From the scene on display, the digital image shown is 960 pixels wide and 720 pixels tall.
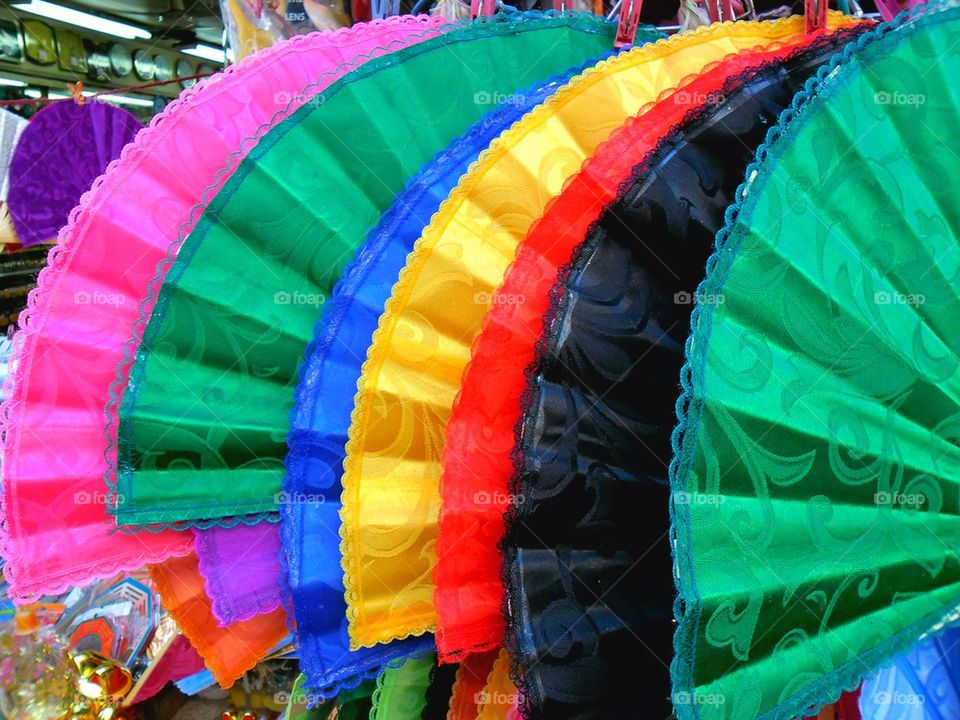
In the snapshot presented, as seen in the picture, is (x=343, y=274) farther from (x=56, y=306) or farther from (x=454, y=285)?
(x=56, y=306)

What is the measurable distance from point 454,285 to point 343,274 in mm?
160

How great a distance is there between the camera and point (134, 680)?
1.60m

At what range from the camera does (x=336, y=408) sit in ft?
2.63

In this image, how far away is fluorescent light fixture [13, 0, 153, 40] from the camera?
7.24 ft

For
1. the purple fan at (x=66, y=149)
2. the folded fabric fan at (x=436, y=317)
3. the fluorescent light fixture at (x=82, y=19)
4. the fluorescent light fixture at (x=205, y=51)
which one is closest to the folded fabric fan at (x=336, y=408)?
the folded fabric fan at (x=436, y=317)

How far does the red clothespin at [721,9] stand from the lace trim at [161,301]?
1.00 feet

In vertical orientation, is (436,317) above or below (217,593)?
above

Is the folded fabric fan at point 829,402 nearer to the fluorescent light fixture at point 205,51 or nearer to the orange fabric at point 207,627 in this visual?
the orange fabric at point 207,627

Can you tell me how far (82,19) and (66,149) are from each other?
2.84 ft

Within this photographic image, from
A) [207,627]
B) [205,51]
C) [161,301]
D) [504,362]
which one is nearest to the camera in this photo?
[504,362]

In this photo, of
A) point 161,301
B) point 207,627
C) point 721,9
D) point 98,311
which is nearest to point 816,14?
point 721,9

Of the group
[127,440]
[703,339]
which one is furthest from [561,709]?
[127,440]

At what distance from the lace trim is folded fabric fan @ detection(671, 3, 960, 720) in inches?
19.6

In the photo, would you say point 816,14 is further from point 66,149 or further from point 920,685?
point 66,149
